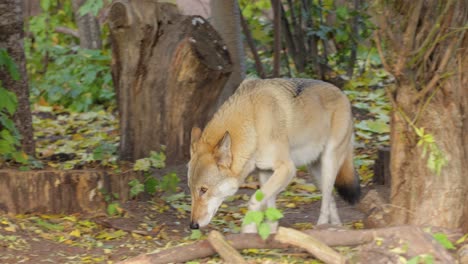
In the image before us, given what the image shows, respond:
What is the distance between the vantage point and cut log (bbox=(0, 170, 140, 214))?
780cm

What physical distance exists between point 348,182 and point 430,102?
6.73ft

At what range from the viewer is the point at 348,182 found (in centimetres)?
841

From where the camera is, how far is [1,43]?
9094 millimetres

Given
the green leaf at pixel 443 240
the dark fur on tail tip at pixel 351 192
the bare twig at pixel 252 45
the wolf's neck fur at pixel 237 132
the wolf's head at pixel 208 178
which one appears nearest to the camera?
the green leaf at pixel 443 240

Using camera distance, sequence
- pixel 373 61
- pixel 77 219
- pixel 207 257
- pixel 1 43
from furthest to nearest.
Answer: pixel 373 61 < pixel 1 43 < pixel 77 219 < pixel 207 257

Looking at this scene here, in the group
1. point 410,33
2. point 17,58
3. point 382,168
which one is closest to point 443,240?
point 410,33

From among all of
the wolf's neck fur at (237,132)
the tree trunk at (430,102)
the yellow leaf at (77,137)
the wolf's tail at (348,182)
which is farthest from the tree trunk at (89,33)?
the tree trunk at (430,102)

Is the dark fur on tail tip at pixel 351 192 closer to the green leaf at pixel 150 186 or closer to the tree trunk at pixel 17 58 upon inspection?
the green leaf at pixel 150 186

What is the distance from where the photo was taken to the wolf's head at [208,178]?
23.8ft

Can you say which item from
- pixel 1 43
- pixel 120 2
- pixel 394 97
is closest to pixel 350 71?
pixel 120 2

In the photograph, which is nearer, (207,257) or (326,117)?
(207,257)

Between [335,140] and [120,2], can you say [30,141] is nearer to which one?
[120,2]

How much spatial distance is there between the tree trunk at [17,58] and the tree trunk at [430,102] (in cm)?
420

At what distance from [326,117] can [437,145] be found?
1.76 metres
